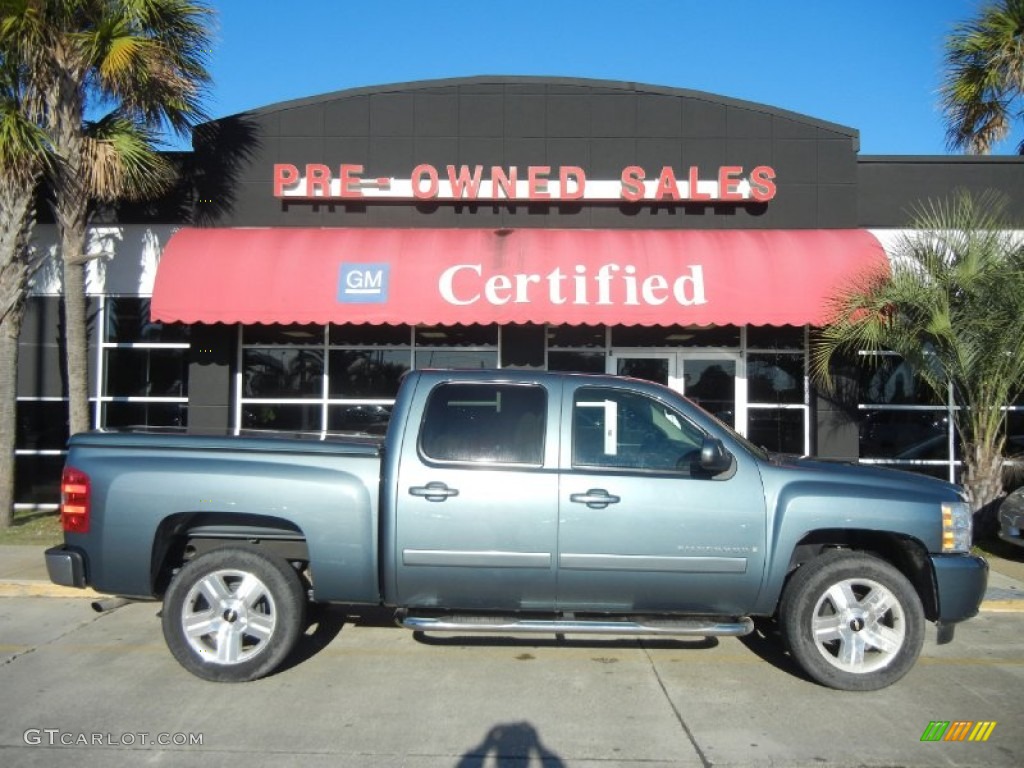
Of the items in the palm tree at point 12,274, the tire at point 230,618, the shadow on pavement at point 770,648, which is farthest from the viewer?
the palm tree at point 12,274

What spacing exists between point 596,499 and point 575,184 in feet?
25.4

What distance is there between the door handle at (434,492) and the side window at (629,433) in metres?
Result: 0.79

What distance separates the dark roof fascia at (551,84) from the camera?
1203 centimetres

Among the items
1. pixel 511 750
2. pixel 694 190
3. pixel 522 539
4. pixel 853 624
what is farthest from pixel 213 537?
pixel 694 190

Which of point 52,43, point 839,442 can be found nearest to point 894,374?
point 839,442

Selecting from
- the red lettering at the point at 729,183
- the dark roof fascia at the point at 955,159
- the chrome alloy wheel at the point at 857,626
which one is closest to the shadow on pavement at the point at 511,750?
the chrome alloy wheel at the point at 857,626

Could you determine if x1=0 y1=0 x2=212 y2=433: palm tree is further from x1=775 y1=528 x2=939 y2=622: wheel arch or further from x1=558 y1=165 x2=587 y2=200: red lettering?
x1=775 y1=528 x2=939 y2=622: wheel arch

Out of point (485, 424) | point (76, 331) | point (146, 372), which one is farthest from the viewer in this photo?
point (146, 372)

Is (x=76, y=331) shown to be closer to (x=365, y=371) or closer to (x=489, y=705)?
(x=365, y=371)

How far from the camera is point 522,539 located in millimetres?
5102

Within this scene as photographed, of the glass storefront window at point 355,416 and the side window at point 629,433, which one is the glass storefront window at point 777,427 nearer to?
the glass storefront window at point 355,416

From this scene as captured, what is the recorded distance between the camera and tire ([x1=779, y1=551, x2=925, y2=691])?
5.15 meters

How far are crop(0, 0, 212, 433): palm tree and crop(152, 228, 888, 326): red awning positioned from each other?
109 centimetres

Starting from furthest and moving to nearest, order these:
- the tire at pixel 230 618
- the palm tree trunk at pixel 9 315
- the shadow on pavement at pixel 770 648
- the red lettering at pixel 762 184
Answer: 1. the red lettering at pixel 762 184
2. the palm tree trunk at pixel 9 315
3. the shadow on pavement at pixel 770 648
4. the tire at pixel 230 618
